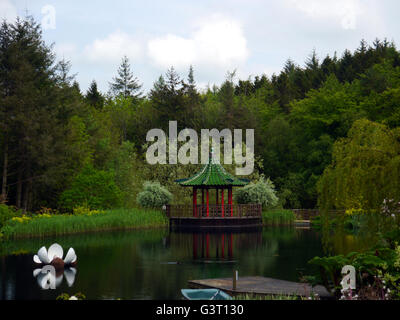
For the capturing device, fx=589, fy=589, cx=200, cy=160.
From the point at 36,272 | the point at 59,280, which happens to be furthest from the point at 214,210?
the point at 59,280

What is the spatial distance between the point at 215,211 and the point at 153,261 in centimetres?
1741

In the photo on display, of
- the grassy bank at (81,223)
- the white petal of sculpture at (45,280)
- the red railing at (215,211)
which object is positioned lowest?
the white petal of sculpture at (45,280)

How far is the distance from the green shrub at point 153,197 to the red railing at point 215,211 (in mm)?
765

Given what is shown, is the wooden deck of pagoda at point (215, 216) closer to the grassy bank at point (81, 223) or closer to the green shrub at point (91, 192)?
the grassy bank at point (81, 223)

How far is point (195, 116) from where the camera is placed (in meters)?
56.2

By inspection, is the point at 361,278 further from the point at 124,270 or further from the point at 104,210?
the point at 104,210

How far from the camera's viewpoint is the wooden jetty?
46.8ft

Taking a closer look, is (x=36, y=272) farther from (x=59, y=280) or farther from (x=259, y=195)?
(x=259, y=195)

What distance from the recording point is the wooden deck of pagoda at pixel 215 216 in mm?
38875

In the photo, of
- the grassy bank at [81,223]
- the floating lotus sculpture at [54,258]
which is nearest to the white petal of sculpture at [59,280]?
the floating lotus sculpture at [54,258]

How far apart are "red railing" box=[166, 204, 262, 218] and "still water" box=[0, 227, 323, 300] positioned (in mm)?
4415

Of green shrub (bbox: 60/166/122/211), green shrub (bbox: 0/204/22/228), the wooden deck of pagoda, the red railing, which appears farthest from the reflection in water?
the red railing

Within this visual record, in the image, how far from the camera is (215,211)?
131 ft

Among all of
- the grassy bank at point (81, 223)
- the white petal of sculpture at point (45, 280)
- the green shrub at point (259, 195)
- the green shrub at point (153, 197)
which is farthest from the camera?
the green shrub at point (259, 195)
